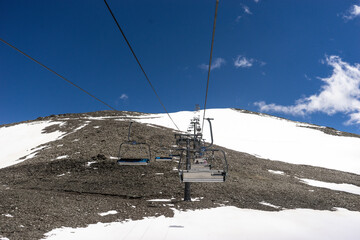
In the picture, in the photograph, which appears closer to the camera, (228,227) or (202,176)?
(202,176)

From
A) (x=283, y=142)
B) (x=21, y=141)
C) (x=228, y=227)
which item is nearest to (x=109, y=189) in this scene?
(x=228, y=227)

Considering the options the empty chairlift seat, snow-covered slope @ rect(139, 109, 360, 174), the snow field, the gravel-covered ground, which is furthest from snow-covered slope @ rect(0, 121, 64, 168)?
the empty chairlift seat

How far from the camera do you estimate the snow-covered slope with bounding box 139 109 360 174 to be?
1655 inches

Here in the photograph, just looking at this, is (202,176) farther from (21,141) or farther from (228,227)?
(21,141)

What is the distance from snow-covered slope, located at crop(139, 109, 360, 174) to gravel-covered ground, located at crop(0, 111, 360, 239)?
9.98 meters

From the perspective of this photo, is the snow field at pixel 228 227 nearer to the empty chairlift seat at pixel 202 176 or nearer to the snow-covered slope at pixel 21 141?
the empty chairlift seat at pixel 202 176

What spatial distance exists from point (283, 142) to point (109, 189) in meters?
46.7

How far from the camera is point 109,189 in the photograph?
717 inches

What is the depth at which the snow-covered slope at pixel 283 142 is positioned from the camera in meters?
42.0

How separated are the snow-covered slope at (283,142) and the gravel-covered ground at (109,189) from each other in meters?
9.98

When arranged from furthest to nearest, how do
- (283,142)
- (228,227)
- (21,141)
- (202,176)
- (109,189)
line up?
(283,142) < (21,141) < (109,189) < (228,227) < (202,176)

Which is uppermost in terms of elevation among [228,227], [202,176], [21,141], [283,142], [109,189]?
[283,142]

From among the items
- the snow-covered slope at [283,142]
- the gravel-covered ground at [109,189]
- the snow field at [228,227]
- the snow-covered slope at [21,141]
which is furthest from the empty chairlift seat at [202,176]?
the snow-covered slope at [283,142]

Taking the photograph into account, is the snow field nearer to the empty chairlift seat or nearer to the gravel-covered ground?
the gravel-covered ground
